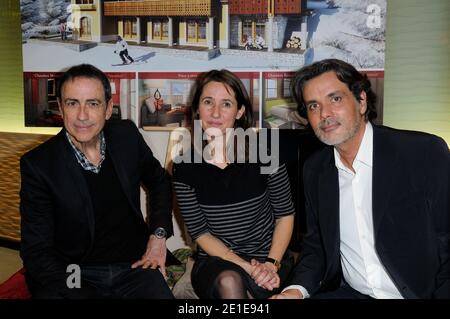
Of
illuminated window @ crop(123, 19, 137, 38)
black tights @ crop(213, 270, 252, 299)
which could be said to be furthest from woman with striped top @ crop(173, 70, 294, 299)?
illuminated window @ crop(123, 19, 137, 38)

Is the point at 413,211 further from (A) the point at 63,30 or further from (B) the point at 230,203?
(A) the point at 63,30

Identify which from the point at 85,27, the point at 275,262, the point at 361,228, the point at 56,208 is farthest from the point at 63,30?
the point at 361,228

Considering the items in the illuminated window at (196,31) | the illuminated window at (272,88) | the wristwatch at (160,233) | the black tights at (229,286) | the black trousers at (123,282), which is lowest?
the black trousers at (123,282)

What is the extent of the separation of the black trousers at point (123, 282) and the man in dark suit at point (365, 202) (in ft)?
1.68

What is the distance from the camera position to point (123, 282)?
71.7 inches

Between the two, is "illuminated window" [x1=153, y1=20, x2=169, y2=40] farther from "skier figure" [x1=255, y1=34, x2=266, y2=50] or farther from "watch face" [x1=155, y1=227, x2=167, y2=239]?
"watch face" [x1=155, y1=227, x2=167, y2=239]

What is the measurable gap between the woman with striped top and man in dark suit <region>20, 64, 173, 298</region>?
200 millimetres

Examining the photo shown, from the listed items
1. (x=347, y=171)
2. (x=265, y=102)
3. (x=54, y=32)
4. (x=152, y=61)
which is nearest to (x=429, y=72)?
(x=265, y=102)

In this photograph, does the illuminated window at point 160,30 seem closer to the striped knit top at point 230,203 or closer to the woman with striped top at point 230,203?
the woman with striped top at point 230,203

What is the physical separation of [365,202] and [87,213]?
111 cm

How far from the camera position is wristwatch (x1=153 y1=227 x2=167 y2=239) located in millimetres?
1938

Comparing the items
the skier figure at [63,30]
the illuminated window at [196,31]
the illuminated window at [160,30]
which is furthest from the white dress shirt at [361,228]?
the skier figure at [63,30]

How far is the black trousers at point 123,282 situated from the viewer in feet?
5.71
